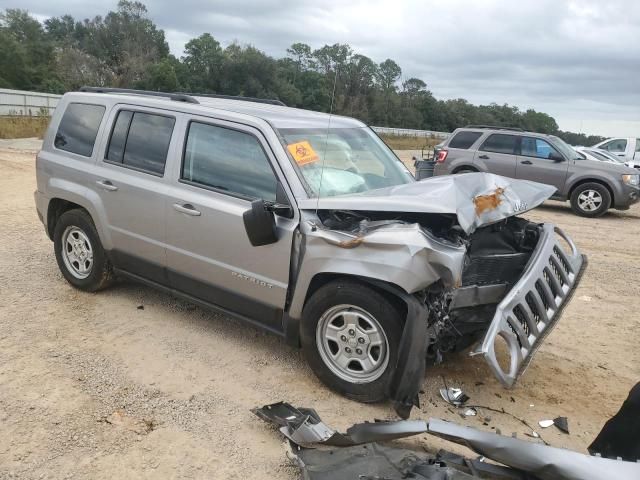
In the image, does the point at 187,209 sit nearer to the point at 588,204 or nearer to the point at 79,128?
the point at 79,128

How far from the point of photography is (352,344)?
3605mm

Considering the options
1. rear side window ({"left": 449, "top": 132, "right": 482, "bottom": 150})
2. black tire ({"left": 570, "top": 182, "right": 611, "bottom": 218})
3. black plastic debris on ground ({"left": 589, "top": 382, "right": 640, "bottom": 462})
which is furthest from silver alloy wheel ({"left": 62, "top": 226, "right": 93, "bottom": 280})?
black tire ({"left": 570, "top": 182, "right": 611, "bottom": 218})

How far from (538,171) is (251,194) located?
1043cm

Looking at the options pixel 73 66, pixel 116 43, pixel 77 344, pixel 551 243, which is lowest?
pixel 77 344

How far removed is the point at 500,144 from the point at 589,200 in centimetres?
238

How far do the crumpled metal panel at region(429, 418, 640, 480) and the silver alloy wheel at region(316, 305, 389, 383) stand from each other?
692mm

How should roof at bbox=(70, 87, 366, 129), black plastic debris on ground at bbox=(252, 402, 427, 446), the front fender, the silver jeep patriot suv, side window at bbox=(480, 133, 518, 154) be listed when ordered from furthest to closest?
side window at bbox=(480, 133, 518, 154), the front fender, roof at bbox=(70, 87, 366, 129), the silver jeep patriot suv, black plastic debris on ground at bbox=(252, 402, 427, 446)

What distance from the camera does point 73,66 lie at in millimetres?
61188

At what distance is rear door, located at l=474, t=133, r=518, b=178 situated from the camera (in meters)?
13.1

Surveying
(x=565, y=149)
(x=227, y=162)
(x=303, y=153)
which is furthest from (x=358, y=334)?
(x=565, y=149)

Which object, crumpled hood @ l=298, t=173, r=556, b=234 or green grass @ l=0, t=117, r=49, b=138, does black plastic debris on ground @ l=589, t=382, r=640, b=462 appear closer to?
crumpled hood @ l=298, t=173, r=556, b=234

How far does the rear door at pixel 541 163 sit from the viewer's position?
12.7m

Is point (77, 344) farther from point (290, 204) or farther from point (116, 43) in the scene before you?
point (116, 43)

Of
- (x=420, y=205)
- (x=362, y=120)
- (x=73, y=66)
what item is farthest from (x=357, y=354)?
(x=73, y=66)
